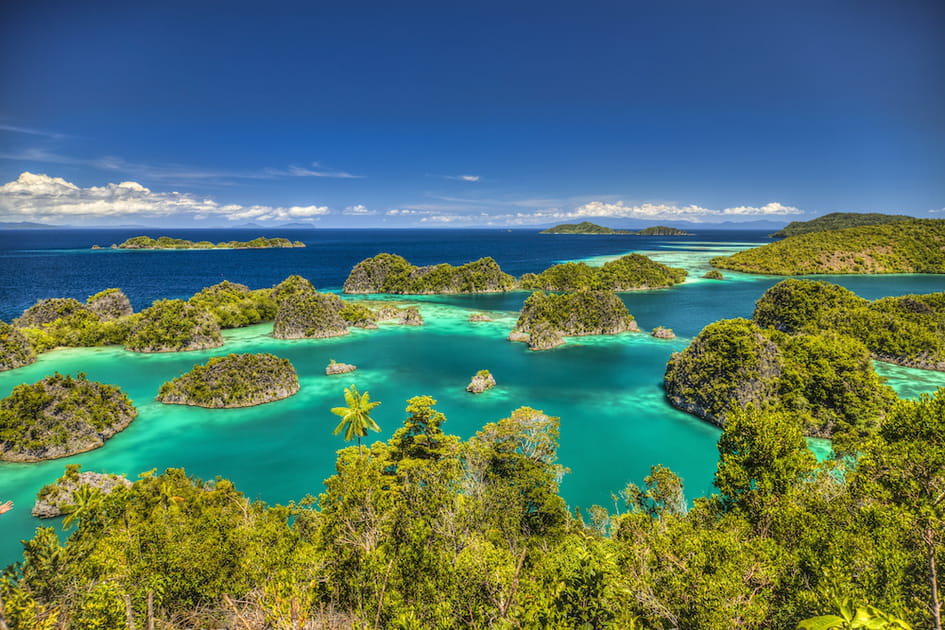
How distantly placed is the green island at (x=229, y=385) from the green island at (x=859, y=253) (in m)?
173

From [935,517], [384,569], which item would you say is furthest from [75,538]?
[935,517]

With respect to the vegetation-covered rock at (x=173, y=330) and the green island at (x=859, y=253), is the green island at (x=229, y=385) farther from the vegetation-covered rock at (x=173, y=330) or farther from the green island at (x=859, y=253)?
the green island at (x=859, y=253)

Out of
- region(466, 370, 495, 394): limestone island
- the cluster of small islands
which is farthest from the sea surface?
the cluster of small islands

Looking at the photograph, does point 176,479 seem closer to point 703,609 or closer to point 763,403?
point 703,609

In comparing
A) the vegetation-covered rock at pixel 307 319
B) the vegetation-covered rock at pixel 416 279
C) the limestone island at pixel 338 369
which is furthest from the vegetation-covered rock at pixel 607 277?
the limestone island at pixel 338 369

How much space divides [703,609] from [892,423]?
513 inches

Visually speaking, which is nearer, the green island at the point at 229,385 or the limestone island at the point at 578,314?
the green island at the point at 229,385

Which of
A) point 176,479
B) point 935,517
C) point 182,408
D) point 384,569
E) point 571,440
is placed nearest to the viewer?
point 935,517

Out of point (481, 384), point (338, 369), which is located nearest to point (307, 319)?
point (338, 369)

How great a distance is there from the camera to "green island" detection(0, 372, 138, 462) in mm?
32500

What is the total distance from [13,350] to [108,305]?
24.9 metres

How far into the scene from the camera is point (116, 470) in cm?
3203

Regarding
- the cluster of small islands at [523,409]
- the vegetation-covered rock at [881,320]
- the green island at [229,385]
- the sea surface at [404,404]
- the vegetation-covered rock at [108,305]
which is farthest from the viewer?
the vegetation-covered rock at [108,305]

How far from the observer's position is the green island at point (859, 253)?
150 m
